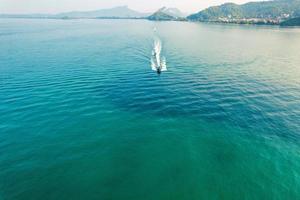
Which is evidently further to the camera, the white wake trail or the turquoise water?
the white wake trail

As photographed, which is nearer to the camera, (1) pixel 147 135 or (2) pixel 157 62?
(1) pixel 147 135

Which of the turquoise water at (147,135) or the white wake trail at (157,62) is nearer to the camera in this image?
the turquoise water at (147,135)

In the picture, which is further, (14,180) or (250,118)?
(250,118)

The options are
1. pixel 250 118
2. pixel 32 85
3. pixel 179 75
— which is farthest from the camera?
pixel 179 75

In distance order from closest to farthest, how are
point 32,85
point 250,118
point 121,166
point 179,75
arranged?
point 121,166
point 250,118
point 32,85
point 179,75

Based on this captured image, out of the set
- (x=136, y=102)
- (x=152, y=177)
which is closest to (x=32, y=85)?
(x=136, y=102)

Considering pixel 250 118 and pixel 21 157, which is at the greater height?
pixel 21 157

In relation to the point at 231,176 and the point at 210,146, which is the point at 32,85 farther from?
the point at 231,176

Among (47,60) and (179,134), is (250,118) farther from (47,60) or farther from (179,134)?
(47,60)
